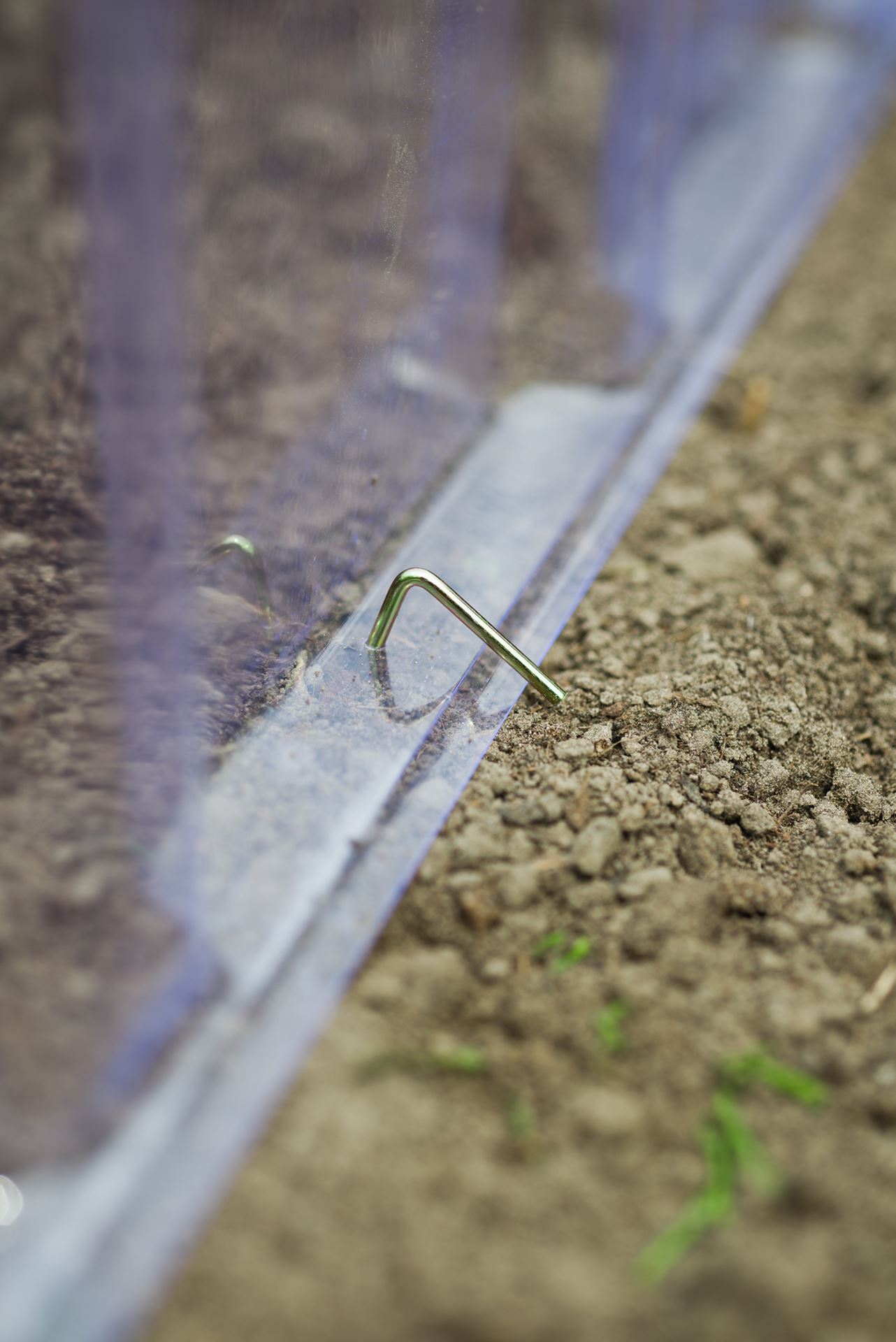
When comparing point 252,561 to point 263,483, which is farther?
point 263,483

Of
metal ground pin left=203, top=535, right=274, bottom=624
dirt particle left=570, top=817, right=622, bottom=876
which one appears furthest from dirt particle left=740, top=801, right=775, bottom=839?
metal ground pin left=203, top=535, right=274, bottom=624

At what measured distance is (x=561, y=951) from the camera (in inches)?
39.6

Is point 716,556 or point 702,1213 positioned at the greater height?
point 716,556

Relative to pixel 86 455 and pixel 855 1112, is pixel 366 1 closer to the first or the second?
pixel 86 455

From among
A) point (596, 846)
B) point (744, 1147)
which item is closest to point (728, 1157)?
point (744, 1147)

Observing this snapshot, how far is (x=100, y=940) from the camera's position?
917 millimetres

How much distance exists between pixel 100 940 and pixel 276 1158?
22 cm

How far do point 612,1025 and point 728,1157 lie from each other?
0.43ft

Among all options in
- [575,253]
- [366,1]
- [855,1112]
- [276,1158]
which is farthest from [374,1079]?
[575,253]

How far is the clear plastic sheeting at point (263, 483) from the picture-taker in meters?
0.88

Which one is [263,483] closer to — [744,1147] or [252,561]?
[252,561]

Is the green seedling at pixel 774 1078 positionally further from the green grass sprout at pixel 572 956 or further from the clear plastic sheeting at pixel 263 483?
the clear plastic sheeting at pixel 263 483

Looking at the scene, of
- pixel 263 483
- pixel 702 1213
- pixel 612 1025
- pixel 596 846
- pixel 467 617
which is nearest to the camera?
pixel 702 1213

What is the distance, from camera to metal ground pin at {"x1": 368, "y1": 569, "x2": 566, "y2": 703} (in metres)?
1.23
